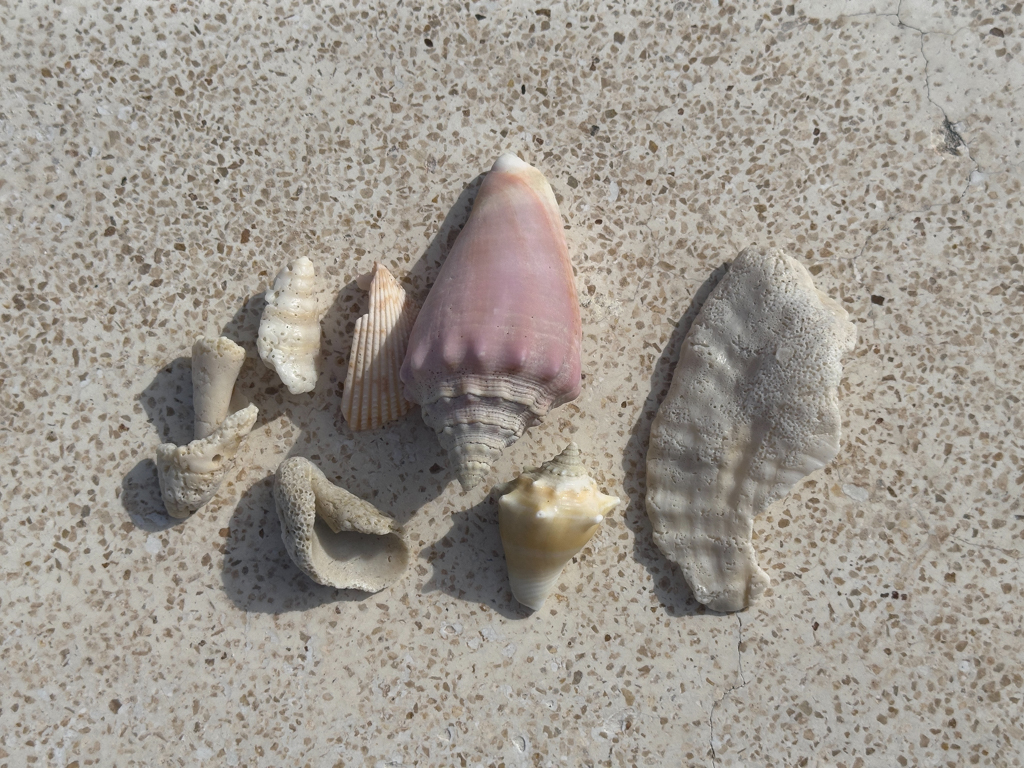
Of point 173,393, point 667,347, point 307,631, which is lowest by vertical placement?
point 307,631

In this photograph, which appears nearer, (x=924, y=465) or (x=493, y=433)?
(x=493, y=433)

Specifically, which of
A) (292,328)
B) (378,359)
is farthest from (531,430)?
(292,328)

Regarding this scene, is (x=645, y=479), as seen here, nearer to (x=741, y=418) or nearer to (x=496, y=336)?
(x=741, y=418)

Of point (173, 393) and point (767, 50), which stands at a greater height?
point (767, 50)

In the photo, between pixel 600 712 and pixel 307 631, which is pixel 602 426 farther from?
pixel 307 631

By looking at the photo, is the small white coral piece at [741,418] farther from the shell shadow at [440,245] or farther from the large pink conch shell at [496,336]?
the shell shadow at [440,245]

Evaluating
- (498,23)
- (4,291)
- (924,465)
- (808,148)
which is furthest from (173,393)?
(924,465)
